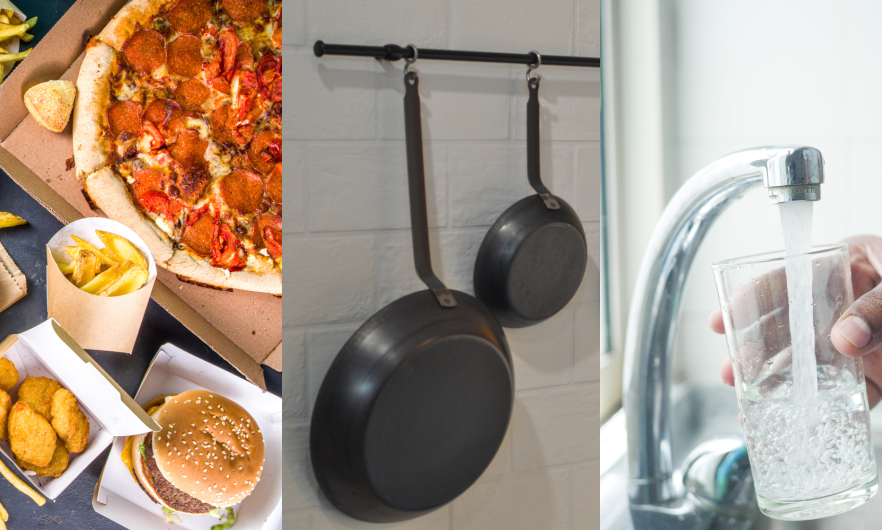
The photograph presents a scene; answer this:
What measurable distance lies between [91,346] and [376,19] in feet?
2.22

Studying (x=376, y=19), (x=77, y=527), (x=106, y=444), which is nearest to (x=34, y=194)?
(x=106, y=444)

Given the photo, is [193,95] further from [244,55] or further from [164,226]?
[164,226]

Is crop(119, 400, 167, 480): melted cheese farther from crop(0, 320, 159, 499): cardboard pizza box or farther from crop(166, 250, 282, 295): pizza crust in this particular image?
crop(166, 250, 282, 295): pizza crust

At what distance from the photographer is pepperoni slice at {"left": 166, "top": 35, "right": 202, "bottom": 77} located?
36.8 inches

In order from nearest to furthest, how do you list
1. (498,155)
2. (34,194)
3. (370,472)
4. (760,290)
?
1. (760,290)
2. (370,472)
3. (498,155)
4. (34,194)

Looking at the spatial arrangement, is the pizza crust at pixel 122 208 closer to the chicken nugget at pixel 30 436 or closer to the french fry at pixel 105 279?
the french fry at pixel 105 279

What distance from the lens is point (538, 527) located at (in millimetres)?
571

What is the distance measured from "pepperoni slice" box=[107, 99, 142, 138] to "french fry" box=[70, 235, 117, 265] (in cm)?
19

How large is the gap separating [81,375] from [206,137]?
425 millimetres

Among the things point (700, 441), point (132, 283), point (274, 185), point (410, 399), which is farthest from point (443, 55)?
point (132, 283)

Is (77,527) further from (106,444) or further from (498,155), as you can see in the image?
(498,155)

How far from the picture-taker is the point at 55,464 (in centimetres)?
85

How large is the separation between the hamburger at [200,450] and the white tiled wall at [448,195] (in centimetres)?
48

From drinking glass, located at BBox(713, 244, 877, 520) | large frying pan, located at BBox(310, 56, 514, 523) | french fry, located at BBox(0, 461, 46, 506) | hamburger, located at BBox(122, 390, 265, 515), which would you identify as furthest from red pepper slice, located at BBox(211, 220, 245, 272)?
drinking glass, located at BBox(713, 244, 877, 520)
